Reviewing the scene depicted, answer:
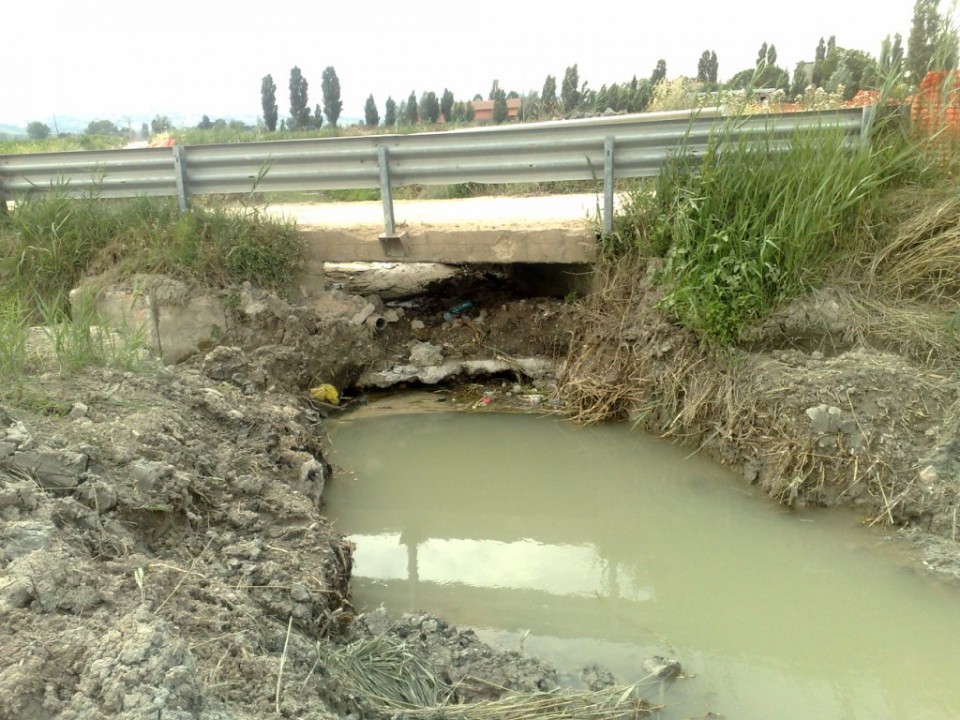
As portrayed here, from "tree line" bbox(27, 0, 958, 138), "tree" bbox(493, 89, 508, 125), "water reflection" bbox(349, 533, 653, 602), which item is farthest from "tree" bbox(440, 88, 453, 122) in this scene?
"water reflection" bbox(349, 533, 653, 602)

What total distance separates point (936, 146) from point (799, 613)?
3.95 m

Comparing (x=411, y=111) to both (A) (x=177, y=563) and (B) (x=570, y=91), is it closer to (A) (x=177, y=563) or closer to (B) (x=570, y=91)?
(B) (x=570, y=91)

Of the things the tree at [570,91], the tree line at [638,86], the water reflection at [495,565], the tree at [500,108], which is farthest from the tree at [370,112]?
the water reflection at [495,565]

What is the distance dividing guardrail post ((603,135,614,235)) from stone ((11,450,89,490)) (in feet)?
14.5

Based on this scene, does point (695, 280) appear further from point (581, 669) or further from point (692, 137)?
point (581, 669)

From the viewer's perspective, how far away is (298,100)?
A: 3319 centimetres

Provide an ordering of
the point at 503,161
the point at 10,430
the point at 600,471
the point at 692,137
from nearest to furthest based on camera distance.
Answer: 1. the point at 10,430
2. the point at 600,471
3. the point at 692,137
4. the point at 503,161

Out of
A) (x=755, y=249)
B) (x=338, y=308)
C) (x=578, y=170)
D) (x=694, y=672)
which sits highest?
(x=578, y=170)

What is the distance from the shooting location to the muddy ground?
2.60 meters

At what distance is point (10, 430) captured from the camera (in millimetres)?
3648

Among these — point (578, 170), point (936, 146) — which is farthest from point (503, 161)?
point (936, 146)

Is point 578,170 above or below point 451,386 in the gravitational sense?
above

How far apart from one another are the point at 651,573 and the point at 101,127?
1272 inches

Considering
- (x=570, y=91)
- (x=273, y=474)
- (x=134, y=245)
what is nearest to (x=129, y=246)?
(x=134, y=245)
